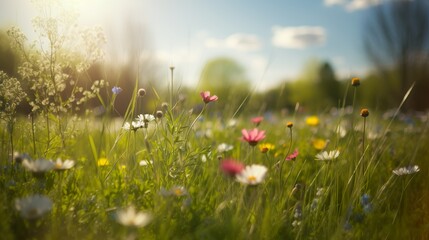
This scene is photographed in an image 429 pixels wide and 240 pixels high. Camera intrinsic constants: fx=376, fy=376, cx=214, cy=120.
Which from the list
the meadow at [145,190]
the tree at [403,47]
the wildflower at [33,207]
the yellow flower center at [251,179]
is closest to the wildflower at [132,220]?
the meadow at [145,190]

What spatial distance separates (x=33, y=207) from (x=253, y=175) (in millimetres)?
676

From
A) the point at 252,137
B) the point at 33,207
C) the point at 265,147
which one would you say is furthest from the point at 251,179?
the point at 33,207

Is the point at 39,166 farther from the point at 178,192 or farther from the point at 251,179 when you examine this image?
the point at 251,179

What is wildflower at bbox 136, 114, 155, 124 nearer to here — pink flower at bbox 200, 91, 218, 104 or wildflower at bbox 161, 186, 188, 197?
pink flower at bbox 200, 91, 218, 104

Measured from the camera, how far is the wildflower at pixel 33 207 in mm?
1080

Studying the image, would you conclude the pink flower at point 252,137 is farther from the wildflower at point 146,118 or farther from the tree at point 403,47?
the tree at point 403,47

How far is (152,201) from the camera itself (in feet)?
4.67

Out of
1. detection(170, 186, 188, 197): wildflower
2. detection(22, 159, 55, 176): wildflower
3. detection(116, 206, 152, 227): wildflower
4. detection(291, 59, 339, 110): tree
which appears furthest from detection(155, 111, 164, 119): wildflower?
detection(291, 59, 339, 110): tree

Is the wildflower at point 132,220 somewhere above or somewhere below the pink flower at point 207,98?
below

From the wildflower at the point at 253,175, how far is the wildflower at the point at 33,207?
58 centimetres

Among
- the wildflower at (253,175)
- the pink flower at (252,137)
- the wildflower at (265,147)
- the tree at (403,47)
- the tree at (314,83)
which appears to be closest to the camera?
the wildflower at (253,175)

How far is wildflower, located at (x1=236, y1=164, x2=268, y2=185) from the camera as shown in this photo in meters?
1.16

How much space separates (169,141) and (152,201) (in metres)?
0.30

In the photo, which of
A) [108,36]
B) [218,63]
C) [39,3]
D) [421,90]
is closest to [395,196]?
[108,36]
